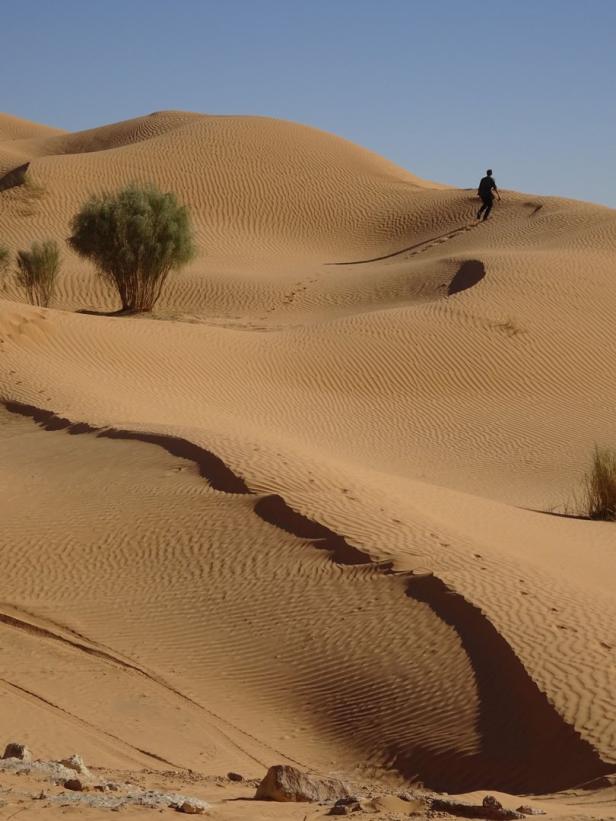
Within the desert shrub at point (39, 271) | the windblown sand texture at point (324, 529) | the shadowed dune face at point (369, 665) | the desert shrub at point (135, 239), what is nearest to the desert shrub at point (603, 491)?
the windblown sand texture at point (324, 529)

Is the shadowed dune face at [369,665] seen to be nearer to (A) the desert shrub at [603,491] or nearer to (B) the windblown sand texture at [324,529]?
(B) the windblown sand texture at [324,529]

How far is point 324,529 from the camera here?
11.1 meters

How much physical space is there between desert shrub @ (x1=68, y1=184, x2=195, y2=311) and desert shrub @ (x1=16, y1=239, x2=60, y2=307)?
121 centimetres

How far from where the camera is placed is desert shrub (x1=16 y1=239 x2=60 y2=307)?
3131cm

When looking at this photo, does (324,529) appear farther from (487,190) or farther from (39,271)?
(487,190)

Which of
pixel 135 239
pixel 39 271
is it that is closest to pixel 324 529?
pixel 135 239

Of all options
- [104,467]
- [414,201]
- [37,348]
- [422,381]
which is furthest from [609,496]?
[414,201]

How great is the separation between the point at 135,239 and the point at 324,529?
19389 millimetres

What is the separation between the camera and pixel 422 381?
2342 centimetres

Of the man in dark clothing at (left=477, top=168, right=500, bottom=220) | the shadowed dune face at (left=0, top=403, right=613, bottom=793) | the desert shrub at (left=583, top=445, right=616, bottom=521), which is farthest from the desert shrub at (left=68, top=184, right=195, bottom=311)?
the shadowed dune face at (left=0, top=403, right=613, bottom=793)

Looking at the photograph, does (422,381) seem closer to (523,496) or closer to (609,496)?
(523,496)

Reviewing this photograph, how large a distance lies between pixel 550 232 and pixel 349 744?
30480mm

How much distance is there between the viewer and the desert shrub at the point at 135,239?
29.1m

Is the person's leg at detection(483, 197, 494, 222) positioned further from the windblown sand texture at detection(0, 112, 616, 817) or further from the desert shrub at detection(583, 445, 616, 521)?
the desert shrub at detection(583, 445, 616, 521)
